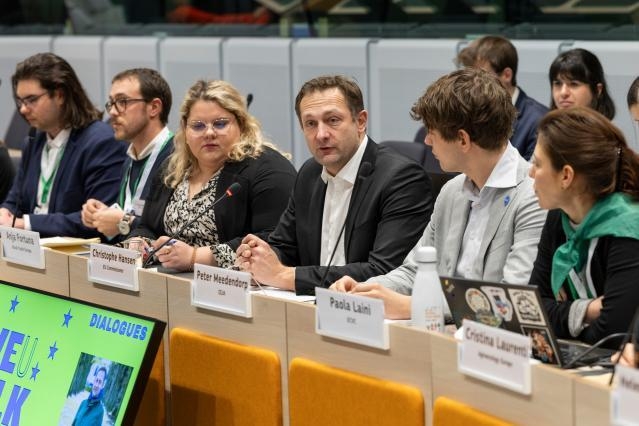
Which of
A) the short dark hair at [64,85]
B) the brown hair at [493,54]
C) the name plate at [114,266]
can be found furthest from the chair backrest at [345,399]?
the brown hair at [493,54]

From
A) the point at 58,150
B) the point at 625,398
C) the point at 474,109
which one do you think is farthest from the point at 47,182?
the point at 625,398

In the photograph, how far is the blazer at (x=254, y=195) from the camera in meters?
3.68

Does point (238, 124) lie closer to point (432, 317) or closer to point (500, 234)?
point (500, 234)

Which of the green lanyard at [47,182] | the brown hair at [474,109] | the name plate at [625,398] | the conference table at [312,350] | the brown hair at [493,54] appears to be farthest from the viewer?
the brown hair at [493,54]

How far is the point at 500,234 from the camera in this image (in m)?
2.82

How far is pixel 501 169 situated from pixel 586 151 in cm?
44

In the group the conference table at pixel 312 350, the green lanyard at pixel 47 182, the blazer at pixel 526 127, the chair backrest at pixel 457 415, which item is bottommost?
the chair backrest at pixel 457 415

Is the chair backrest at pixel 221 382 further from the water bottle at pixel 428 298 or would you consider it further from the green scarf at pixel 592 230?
the green scarf at pixel 592 230

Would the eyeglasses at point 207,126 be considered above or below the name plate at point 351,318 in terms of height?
above

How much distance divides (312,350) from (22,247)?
127cm

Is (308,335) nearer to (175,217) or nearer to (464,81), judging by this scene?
(464,81)

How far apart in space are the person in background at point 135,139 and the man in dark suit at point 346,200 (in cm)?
96

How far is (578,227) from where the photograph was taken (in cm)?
251

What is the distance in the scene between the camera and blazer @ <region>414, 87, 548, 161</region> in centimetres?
465
